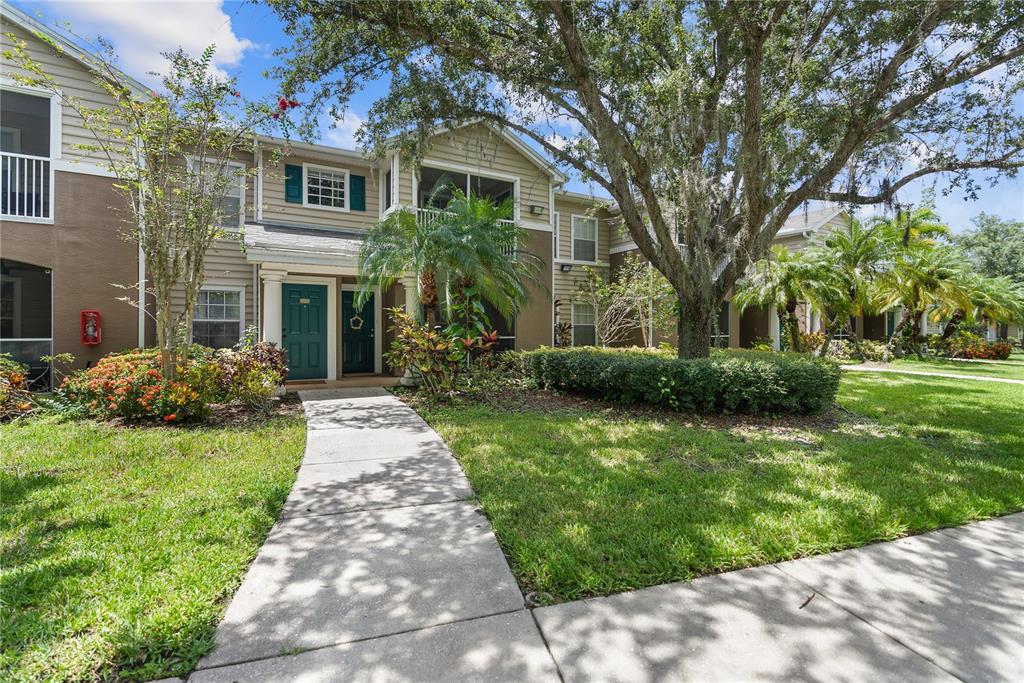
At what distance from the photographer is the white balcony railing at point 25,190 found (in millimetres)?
9078

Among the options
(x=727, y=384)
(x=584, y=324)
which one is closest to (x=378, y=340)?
(x=584, y=324)

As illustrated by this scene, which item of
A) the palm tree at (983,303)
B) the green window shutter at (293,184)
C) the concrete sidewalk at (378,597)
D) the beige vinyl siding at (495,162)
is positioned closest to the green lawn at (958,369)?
the palm tree at (983,303)

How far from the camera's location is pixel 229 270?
11078mm

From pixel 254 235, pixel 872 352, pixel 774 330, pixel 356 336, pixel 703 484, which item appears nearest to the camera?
pixel 703 484

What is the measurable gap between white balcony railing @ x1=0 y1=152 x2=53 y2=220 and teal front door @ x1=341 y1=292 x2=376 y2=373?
5.76m

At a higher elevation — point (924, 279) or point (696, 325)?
point (924, 279)

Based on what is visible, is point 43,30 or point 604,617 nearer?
point 604,617

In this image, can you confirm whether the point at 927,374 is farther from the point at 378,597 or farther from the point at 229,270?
the point at 229,270

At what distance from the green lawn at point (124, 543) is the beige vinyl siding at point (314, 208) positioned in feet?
23.1

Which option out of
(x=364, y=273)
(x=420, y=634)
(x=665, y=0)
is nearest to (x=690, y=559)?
(x=420, y=634)

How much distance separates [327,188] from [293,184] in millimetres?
804

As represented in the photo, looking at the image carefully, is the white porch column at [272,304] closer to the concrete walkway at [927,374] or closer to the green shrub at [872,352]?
the concrete walkway at [927,374]

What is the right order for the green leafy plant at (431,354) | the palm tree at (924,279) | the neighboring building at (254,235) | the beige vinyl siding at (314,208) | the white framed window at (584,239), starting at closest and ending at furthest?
the green leafy plant at (431,354), the neighboring building at (254,235), the beige vinyl siding at (314,208), the palm tree at (924,279), the white framed window at (584,239)

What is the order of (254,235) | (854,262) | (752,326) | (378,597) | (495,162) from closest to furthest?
(378,597), (254,235), (495,162), (854,262), (752,326)
